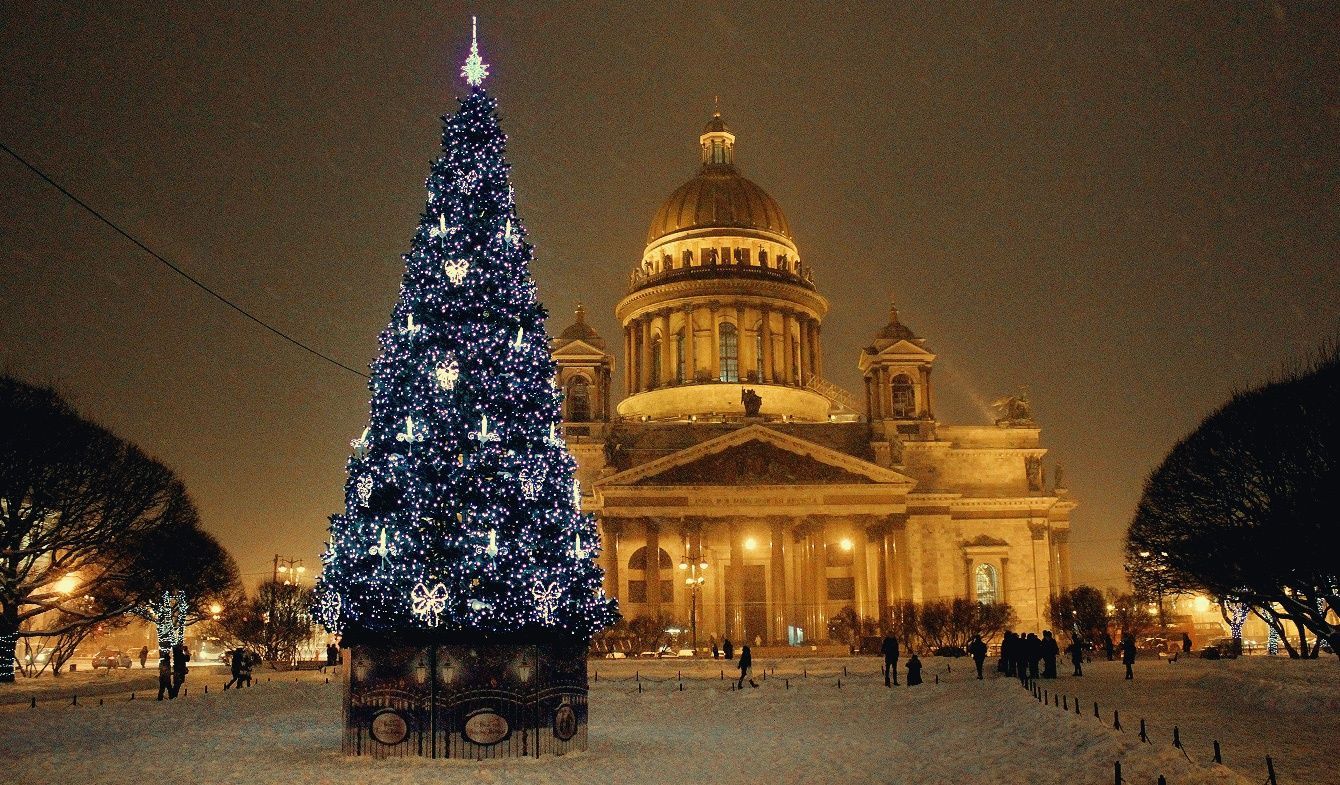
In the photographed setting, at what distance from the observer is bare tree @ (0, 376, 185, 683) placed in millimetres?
43312

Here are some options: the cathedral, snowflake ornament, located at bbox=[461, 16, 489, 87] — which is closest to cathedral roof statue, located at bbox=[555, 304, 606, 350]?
the cathedral

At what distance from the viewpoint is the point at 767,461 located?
70250 millimetres

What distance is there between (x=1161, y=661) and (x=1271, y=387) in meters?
12.3

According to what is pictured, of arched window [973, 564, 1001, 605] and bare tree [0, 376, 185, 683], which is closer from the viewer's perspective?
bare tree [0, 376, 185, 683]

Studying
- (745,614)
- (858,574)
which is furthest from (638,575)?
(858,574)

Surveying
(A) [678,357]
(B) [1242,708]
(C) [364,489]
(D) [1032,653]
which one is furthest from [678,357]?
(C) [364,489]

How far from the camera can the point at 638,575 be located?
71188 millimetres

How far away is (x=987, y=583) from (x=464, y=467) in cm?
5889

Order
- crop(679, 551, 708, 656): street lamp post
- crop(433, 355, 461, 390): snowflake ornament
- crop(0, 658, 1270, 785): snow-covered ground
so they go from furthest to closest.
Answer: crop(679, 551, 708, 656): street lamp post
crop(433, 355, 461, 390): snowflake ornament
crop(0, 658, 1270, 785): snow-covered ground

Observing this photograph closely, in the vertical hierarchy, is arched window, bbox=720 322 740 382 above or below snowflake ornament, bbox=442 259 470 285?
above

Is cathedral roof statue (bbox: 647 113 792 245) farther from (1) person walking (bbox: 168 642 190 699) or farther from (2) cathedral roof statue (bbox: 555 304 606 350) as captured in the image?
(1) person walking (bbox: 168 642 190 699)

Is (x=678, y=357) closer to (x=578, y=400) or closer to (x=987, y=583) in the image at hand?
(x=578, y=400)

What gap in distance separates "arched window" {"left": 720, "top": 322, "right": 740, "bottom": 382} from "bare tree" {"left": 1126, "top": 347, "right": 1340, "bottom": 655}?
38702mm

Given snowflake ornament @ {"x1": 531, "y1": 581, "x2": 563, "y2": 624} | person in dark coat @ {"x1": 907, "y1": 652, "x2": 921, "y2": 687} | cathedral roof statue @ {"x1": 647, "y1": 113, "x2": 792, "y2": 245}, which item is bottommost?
person in dark coat @ {"x1": 907, "y1": 652, "x2": 921, "y2": 687}
